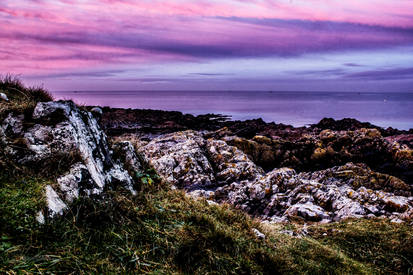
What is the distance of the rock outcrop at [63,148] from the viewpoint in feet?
13.2

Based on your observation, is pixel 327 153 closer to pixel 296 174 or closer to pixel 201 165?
pixel 296 174

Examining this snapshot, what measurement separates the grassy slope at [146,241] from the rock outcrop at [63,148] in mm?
255

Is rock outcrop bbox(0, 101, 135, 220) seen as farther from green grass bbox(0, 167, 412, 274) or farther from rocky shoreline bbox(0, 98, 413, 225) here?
green grass bbox(0, 167, 412, 274)

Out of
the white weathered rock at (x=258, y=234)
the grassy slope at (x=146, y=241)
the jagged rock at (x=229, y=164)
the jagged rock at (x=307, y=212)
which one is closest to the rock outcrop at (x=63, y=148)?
the grassy slope at (x=146, y=241)

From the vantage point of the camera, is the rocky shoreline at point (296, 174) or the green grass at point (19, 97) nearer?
the green grass at point (19, 97)

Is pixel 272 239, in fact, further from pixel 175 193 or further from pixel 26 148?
pixel 26 148

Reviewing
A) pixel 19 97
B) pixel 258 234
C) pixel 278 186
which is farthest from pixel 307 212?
pixel 19 97

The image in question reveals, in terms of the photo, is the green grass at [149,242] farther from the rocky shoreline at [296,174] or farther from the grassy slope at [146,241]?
the rocky shoreline at [296,174]

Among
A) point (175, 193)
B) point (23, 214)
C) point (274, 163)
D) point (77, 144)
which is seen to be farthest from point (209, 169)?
point (23, 214)

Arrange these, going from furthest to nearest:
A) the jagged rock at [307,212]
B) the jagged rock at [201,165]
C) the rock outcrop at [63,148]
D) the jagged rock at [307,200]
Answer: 1. the jagged rock at [201,165]
2. the jagged rock at [307,200]
3. the jagged rock at [307,212]
4. the rock outcrop at [63,148]

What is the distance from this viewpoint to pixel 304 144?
63.2 ft

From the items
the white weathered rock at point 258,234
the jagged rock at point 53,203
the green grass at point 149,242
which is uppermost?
the jagged rock at point 53,203

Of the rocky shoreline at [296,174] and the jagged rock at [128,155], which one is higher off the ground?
the jagged rock at [128,155]

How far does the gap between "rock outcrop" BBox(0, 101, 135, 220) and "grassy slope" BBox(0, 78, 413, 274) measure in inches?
10.0
